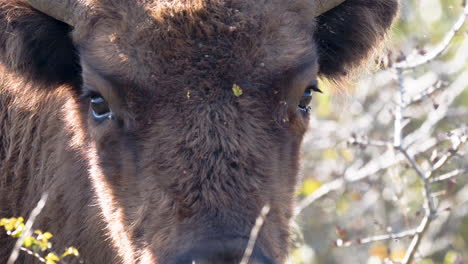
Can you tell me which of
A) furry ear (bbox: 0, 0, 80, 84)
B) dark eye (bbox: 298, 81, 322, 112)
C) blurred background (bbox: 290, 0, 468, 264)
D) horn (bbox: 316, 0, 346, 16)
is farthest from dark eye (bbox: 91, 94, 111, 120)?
blurred background (bbox: 290, 0, 468, 264)

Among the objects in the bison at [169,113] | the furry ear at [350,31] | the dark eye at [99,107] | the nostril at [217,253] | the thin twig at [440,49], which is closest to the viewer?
the nostril at [217,253]

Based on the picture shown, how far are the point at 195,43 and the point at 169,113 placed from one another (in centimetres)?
43

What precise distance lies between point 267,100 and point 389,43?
6.38 feet

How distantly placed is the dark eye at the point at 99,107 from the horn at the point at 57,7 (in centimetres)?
53

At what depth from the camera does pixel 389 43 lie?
6941mm

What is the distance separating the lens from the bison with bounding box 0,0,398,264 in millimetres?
4980

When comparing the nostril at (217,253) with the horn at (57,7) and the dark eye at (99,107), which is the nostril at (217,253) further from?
the horn at (57,7)

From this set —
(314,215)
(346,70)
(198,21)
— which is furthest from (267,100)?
(314,215)

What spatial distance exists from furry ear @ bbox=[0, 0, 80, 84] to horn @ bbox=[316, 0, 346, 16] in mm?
1609

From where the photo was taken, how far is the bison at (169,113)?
16.3 ft

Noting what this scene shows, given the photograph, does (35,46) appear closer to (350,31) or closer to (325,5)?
(325,5)

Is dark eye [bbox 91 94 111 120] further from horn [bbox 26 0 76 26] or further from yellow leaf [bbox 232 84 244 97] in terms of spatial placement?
yellow leaf [bbox 232 84 244 97]

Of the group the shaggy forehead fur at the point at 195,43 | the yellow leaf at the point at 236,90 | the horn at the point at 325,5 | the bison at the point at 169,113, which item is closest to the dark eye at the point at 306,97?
the bison at the point at 169,113

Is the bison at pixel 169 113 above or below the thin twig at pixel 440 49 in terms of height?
above
